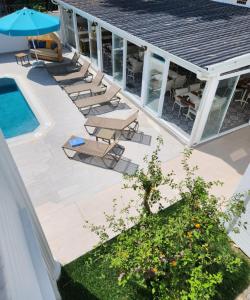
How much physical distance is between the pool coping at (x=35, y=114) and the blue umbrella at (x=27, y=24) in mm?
2508

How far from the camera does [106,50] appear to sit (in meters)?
14.8

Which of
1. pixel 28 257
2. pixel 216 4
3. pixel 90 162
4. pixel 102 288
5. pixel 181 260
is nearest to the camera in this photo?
pixel 28 257

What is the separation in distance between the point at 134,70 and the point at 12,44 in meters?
9.72

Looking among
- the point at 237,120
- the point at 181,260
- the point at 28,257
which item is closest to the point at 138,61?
the point at 237,120

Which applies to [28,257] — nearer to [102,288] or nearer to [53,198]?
[102,288]

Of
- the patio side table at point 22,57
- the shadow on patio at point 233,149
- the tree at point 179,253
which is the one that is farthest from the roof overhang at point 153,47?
the tree at point 179,253

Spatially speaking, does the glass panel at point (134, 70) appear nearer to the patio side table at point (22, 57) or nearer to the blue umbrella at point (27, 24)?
the blue umbrella at point (27, 24)

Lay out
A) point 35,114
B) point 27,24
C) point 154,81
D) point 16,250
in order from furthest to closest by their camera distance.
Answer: point 27,24
point 35,114
point 154,81
point 16,250

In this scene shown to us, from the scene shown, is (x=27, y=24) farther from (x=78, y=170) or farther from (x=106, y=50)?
(x=78, y=170)

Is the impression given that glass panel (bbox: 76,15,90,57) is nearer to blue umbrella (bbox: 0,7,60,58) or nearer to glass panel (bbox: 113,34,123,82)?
blue umbrella (bbox: 0,7,60,58)

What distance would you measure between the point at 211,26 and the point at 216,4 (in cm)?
556

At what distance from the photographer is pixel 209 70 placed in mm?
7457

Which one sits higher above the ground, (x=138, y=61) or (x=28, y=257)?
(x=28, y=257)

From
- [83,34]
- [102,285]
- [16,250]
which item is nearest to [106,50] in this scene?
[83,34]
